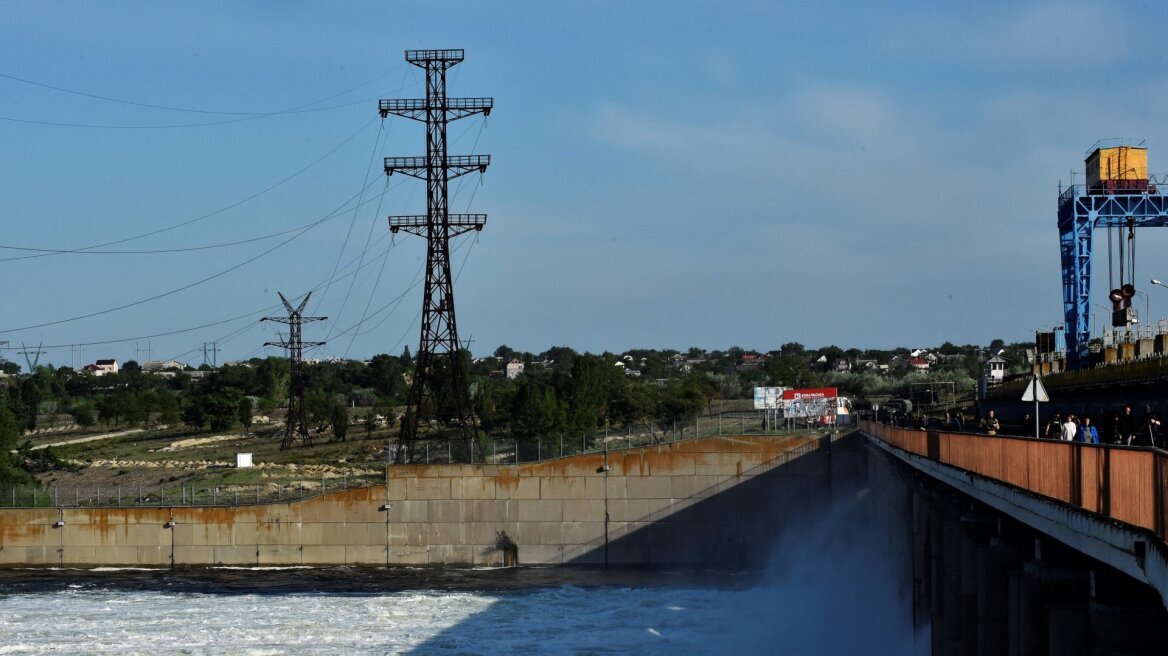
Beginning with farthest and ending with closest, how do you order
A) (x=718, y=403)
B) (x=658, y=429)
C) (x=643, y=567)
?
(x=718, y=403), (x=658, y=429), (x=643, y=567)

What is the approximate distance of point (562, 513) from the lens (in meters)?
62.7

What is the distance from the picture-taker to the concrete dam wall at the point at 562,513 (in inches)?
2457

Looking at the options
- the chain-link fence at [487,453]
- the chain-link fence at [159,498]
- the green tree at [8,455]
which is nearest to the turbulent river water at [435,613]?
the chain-link fence at [159,498]

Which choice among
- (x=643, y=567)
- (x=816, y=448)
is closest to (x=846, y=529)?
(x=816, y=448)

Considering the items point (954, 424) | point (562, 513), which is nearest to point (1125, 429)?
point (954, 424)

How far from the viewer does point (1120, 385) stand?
44.3m

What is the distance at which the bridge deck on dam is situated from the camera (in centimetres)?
1282

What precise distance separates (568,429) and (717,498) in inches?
1348

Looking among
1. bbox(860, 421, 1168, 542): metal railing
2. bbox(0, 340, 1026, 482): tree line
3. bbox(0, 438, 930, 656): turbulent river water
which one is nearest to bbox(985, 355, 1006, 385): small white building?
bbox(0, 340, 1026, 482): tree line

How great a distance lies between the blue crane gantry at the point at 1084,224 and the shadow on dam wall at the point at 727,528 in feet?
52.6

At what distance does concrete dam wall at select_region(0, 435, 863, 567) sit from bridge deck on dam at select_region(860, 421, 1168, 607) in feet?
127

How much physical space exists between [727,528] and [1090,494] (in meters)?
47.6

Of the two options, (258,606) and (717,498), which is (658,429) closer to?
(717,498)

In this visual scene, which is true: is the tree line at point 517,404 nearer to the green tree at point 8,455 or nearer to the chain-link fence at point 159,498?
the green tree at point 8,455
